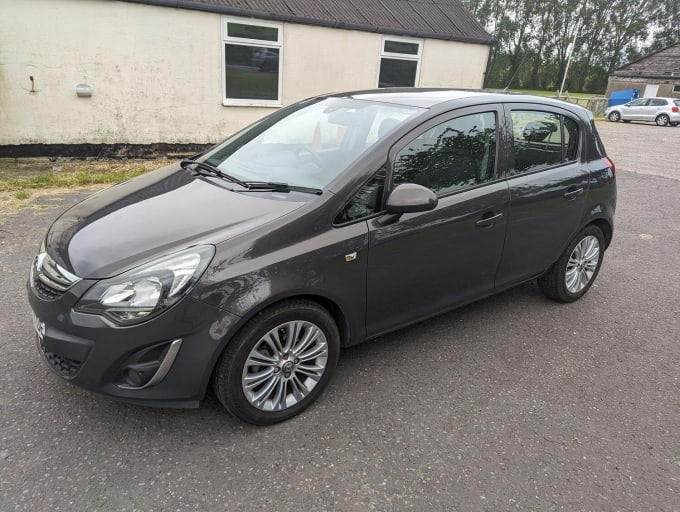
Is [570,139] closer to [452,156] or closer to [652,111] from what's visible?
[452,156]

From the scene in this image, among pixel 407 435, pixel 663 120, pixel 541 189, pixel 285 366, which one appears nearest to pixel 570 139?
pixel 541 189

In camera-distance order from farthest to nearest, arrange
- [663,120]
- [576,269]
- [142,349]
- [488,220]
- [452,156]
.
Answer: [663,120], [576,269], [488,220], [452,156], [142,349]

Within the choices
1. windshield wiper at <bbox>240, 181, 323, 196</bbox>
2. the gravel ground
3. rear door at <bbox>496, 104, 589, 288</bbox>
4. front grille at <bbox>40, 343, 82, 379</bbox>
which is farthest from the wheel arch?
front grille at <bbox>40, 343, 82, 379</bbox>

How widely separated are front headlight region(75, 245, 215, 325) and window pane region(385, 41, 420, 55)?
10313 mm

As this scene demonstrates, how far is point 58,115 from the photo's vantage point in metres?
8.49

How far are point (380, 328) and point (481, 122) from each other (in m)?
1.52

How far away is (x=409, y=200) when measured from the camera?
262 cm

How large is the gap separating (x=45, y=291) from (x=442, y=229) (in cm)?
216

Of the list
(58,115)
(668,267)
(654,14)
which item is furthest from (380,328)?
(654,14)

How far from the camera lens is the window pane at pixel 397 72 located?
11.3 meters

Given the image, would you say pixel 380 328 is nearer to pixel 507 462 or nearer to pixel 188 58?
pixel 507 462

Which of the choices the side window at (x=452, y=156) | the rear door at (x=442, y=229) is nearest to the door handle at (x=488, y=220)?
the rear door at (x=442, y=229)

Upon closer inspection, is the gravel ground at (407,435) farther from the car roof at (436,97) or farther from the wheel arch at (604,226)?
the car roof at (436,97)

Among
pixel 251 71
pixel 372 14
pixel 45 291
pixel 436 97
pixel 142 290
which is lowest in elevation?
pixel 45 291
